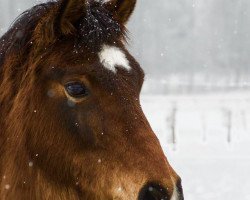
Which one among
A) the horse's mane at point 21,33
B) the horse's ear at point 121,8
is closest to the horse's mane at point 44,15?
the horse's mane at point 21,33

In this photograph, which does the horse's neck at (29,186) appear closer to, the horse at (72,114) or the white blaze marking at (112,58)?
the horse at (72,114)

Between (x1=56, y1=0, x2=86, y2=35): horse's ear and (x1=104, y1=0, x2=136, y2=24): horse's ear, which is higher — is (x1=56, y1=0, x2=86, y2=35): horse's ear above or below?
above

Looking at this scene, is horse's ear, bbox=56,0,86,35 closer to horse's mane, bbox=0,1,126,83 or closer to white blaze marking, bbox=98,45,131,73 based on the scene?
horse's mane, bbox=0,1,126,83

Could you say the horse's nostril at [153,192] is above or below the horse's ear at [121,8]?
below

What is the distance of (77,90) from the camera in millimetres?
3182

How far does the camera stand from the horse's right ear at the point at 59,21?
3.27 meters

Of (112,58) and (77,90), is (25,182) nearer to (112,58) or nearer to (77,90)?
(77,90)

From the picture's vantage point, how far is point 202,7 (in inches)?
2726

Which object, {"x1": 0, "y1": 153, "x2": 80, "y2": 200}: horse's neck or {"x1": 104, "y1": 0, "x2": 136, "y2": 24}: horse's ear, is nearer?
{"x1": 0, "y1": 153, "x2": 80, "y2": 200}: horse's neck

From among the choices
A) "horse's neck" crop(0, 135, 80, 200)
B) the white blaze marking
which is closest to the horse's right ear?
the white blaze marking

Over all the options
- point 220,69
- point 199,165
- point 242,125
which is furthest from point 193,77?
point 199,165

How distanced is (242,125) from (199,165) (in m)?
11.3

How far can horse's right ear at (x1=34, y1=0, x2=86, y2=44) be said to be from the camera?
3274 mm

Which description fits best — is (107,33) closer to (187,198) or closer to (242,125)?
(187,198)
